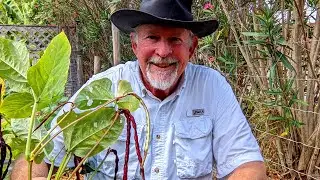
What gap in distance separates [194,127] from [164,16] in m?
0.49

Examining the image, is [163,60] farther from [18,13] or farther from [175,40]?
[18,13]

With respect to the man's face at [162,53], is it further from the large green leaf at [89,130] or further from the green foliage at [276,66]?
the green foliage at [276,66]

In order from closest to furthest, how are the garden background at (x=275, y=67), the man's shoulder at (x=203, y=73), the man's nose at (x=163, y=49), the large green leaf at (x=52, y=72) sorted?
the large green leaf at (x=52, y=72), the man's nose at (x=163, y=49), the man's shoulder at (x=203, y=73), the garden background at (x=275, y=67)

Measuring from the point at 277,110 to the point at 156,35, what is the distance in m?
2.47

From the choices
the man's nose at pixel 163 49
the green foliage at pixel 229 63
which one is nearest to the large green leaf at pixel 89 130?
the man's nose at pixel 163 49

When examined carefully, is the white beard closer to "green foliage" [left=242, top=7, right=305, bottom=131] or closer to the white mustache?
the white mustache

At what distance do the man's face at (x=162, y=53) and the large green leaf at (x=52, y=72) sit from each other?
1216 mm

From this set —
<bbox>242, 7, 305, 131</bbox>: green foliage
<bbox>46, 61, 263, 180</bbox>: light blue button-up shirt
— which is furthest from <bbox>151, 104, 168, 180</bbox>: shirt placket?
<bbox>242, 7, 305, 131</bbox>: green foliage

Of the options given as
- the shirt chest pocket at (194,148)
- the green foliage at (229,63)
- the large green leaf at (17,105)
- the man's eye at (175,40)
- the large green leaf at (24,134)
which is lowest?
the shirt chest pocket at (194,148)

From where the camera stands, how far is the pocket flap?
2.35 meters

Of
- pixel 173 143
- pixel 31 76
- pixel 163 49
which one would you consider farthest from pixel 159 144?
pixel 31 76

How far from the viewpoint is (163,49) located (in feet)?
7.47

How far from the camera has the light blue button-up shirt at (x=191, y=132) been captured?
229 cm

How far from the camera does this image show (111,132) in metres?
1.08
